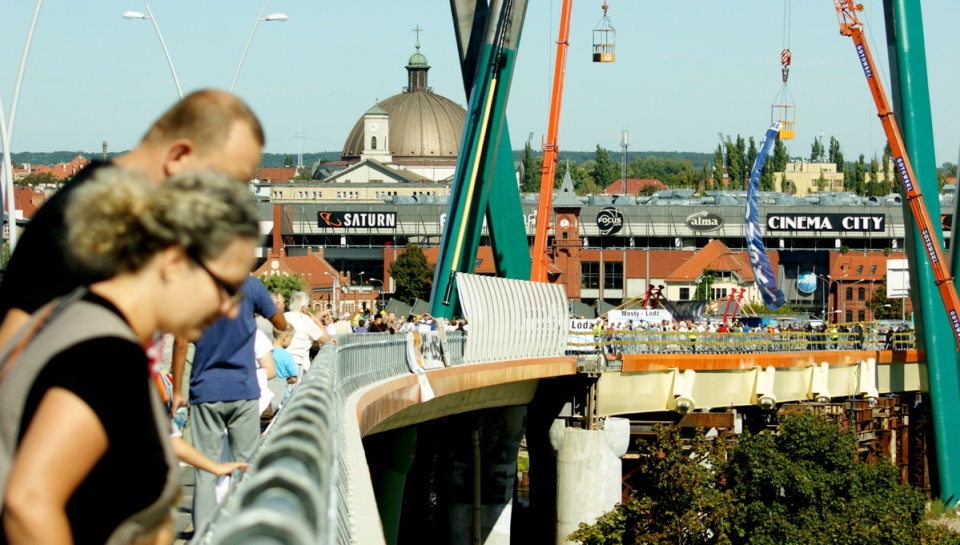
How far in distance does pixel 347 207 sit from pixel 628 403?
118540 mm

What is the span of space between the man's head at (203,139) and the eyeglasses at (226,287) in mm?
857

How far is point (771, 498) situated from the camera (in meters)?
35.3

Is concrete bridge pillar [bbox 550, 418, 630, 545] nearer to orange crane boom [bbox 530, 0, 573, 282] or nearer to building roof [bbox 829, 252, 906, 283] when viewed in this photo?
orange crane boom [bbox 530, 0, 573, 282]

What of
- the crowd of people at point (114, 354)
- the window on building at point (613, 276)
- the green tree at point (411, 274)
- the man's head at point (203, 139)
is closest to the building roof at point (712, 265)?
the window on building at point (613, 276)

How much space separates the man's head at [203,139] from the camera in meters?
3.98

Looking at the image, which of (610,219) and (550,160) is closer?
(550,160)

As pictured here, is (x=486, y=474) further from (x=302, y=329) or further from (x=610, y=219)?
(x=610, y=219)

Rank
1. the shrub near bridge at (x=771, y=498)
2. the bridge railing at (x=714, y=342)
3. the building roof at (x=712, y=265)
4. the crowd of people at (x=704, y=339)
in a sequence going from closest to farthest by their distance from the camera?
the shrub near bridge at (x=771, y=498) → the bridge railing at (x=714, y=342) → the crowd of people at (x=704, y=339) → the building roof at (x=712, y=265)

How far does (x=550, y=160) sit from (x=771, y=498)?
25.6 metres

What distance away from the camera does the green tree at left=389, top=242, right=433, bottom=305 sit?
134 m

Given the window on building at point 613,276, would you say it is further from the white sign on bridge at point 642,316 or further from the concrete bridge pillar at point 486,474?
the concrete bridge pillar at point 486,474

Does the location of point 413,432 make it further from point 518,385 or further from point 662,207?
point 662,207

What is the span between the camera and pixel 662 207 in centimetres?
15238

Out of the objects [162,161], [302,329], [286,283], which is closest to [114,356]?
[162,161]
